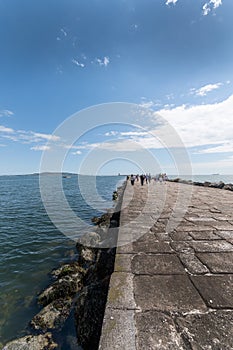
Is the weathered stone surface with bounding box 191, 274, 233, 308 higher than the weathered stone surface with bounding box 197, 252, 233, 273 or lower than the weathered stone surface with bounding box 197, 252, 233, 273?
lower

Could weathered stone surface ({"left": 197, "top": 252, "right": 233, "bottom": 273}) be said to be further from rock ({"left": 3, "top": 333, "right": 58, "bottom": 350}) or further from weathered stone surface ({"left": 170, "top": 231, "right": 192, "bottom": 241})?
rock ({"left": 3, "top": 333, "right": 58, "bottom": 350})

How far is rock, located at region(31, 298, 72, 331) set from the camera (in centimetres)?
350

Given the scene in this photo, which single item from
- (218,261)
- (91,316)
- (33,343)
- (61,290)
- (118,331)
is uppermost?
(218,261)

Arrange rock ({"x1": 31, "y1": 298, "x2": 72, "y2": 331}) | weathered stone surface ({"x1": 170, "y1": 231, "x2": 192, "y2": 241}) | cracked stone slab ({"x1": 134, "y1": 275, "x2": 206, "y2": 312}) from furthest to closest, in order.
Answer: rock ({"x1": 31, "y1": 298, "x2": 72, "y2": 331}) < weathered stone surface ({"x1": 170, "y1": 231, "x2": 192, "y2": 241}) < cracked stone slab ({"x1": 134, "y1": 275, "x2": 206, "y2": 312})

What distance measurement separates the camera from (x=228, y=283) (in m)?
1.96

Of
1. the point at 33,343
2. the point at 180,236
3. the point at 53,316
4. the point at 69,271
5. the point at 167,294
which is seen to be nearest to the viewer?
the point at 167,294

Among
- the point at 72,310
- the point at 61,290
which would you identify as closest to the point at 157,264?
the point at 72,310

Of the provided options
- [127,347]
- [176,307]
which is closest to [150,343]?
[127,347]

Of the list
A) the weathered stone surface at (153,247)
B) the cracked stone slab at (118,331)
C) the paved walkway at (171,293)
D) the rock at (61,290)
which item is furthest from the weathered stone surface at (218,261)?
the rock at (61,290)

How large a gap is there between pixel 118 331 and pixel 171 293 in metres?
0.66

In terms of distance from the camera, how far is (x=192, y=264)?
7.72ft

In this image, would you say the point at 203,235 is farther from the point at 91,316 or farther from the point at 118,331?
the point at 118,331

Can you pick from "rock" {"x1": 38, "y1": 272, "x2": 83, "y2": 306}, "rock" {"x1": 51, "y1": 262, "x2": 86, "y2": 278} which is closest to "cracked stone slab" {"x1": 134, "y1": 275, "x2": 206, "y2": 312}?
"rock" {"x1": 38, "y1": 272, "x2": 83, "y2": 306}

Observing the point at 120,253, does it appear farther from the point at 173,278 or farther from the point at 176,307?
the point at 176,307
